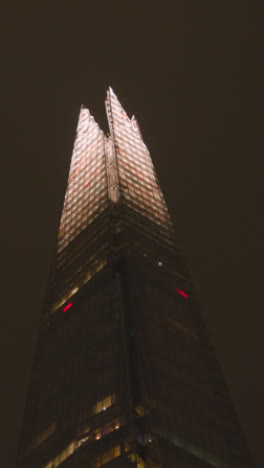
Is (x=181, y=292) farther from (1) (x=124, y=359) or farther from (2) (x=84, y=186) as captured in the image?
(2) (x=84, y=186)

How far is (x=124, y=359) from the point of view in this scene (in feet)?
183

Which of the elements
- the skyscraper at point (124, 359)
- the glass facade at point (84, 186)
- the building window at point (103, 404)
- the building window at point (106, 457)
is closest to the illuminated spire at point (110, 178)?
the glass facade at point (84, 186)

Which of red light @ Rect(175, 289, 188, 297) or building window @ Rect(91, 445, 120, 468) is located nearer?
building window @ Rect(91, 445, 120, 468)

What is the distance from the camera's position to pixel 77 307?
72312 mm

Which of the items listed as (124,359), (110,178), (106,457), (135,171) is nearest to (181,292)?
(124,359)

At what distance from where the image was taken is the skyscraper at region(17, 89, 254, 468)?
4978 cm

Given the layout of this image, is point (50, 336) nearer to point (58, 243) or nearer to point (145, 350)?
point (145, 350)

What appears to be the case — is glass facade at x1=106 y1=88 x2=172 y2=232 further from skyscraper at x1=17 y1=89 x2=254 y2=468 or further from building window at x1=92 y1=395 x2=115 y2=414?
building window at x1=92 y1=395 x2=115 y2=414

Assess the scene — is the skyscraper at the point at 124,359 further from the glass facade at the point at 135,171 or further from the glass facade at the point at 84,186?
the glass facade at the point at 84,186

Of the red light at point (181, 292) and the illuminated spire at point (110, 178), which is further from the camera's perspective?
the illuminated spire at point (110, 178)

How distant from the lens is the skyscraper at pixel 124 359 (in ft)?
163

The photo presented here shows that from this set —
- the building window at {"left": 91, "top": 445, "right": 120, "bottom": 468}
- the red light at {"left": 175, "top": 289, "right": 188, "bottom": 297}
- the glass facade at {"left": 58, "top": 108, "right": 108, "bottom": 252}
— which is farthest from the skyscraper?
the glass facade at {"left": 58, "top": 108, "right": 108, "bottom": 252}

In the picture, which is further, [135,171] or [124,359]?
[135,171]

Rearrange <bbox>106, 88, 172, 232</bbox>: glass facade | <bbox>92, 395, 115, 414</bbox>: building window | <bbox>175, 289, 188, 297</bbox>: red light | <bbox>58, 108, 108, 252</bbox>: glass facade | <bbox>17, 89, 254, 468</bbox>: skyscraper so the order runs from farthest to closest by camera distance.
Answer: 1. <bbox>58, 108, 108, 252</bbox>: glass facade
2. <bbox>106, 88, 172, 232</bbox>: glass facade
3. <bbox>175, 289, 188, 297</bbox>: red light
4. <bbox>92, 395, 115, 414</bbox>: building window
5. <bbox>17, 89, 254, 468</bbox>: skyscraper
